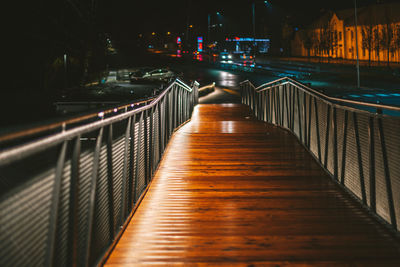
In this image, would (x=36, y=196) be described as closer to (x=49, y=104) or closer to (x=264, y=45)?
(x=49, y=104)

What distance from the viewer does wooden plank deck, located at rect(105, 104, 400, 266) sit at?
9.98 feet

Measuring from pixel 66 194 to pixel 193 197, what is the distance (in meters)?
2.38

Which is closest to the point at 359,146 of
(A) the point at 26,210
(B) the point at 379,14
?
(A) the point at 26,210

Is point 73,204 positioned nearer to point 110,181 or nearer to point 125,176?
point 110,181

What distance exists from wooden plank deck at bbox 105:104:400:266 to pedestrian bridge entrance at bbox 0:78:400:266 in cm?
1

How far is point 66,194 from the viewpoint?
88.0 inches

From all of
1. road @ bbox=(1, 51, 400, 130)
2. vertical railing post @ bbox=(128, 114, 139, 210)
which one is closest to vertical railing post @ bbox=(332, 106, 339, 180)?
road @ bbox=(1, 51, 400, 130)

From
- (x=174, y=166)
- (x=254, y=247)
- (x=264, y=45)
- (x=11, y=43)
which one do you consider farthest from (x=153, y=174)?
(x=264, y=45)

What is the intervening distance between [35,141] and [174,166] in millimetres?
4140

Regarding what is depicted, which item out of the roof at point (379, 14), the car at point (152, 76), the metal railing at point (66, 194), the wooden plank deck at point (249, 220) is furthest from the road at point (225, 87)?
the roof at point (379, 14)

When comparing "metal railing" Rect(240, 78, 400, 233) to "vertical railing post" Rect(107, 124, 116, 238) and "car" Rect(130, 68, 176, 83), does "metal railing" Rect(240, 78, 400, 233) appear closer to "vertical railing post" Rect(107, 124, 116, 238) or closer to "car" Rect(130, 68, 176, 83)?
"vertical railing post" Rect(107, 124, 116, 238)

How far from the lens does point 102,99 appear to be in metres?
21.4

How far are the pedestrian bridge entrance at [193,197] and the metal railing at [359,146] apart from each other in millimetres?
17

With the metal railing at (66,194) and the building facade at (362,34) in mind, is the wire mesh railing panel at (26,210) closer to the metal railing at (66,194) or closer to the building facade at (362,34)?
the metal railing at (66,194)
